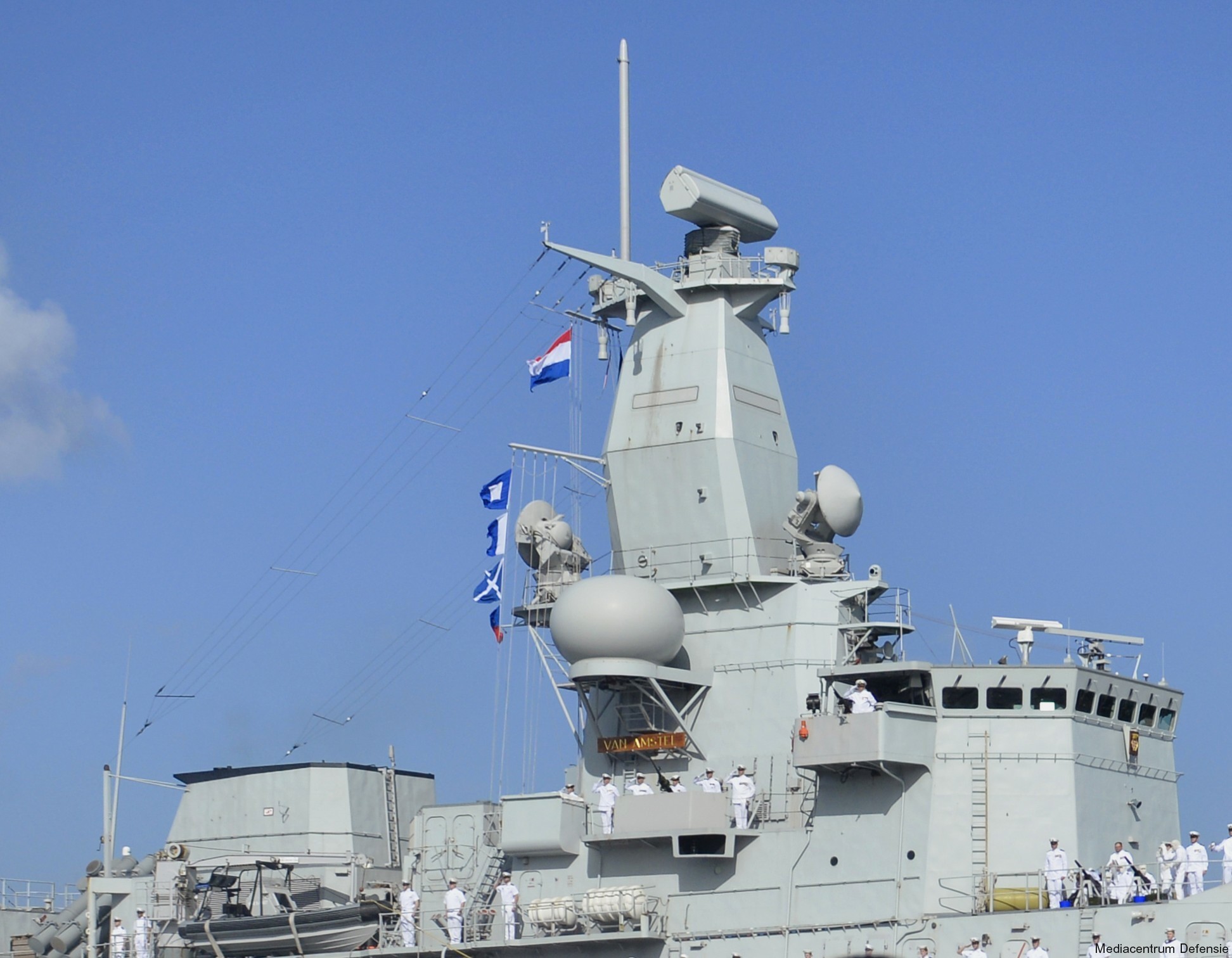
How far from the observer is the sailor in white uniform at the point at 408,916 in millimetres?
30234

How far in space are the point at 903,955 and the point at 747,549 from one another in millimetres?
7245

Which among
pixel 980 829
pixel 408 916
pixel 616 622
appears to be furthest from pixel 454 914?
pixel 980 829

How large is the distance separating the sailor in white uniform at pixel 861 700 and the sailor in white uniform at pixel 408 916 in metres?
7.70

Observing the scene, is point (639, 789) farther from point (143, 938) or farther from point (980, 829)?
point (143, 938)

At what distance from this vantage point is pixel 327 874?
3347 cm

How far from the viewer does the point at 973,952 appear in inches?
989

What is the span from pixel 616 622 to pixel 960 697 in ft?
17.1

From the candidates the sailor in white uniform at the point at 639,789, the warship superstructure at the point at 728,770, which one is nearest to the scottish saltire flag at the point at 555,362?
the warship superstructure at the point at 728,770

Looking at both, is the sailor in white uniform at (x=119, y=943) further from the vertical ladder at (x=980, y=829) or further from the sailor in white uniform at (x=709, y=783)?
the vertical ladder at (x=980, y=829)

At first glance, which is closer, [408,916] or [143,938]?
[408,916]

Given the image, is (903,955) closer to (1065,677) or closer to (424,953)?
(1065,677)

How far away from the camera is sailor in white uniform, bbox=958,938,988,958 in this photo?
2503 cm

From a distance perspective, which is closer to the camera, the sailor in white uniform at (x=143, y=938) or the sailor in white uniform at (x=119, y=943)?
the sailor in white uniform at (x=143, y=938)

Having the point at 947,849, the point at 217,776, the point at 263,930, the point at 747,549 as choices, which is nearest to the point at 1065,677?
the point at 947,849
